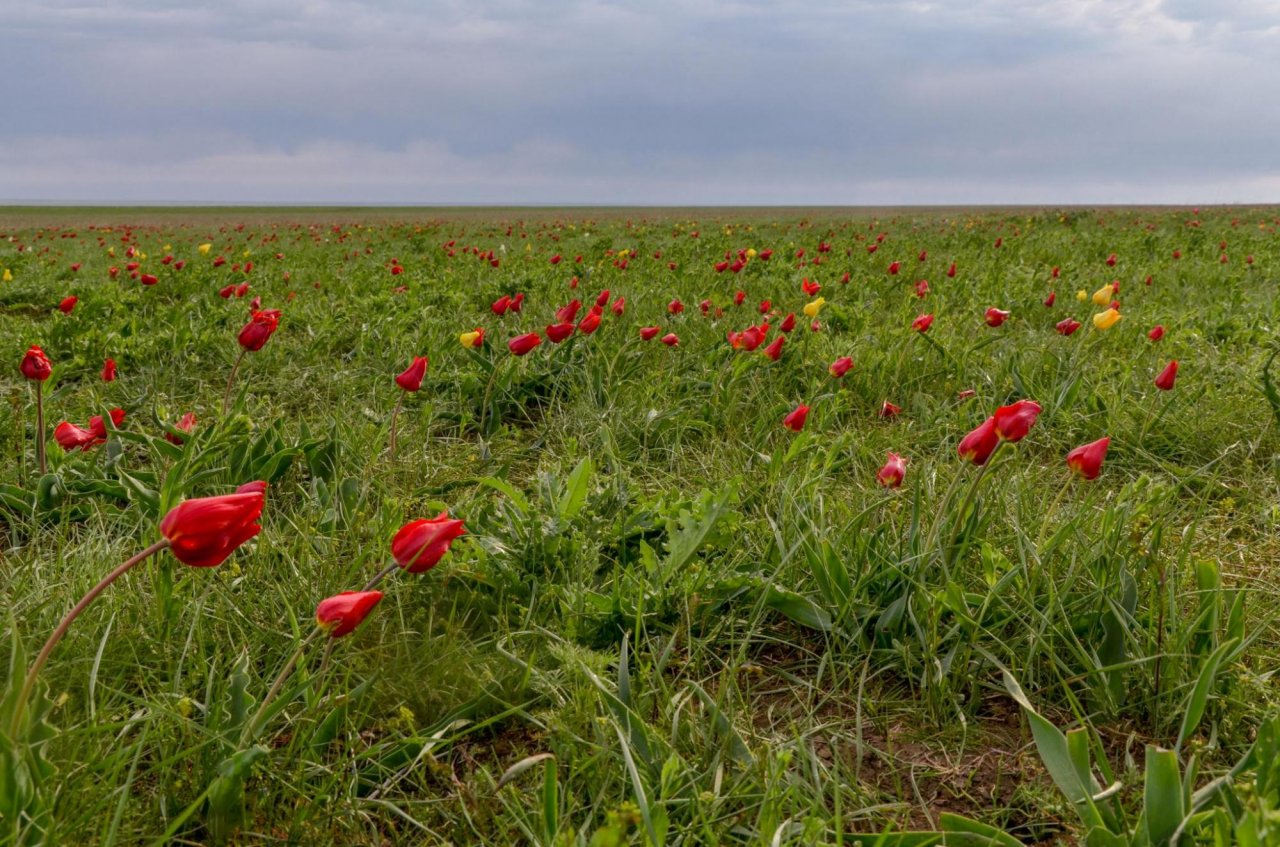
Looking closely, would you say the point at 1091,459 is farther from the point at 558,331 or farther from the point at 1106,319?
the point at 558,331

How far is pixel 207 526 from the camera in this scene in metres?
1.25

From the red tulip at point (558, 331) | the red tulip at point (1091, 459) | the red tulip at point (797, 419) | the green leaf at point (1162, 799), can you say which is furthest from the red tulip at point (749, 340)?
the green leaf at point (1162, 799)

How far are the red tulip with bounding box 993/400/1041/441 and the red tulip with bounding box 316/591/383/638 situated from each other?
132 cm

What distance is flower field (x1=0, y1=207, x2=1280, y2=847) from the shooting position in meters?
1.43

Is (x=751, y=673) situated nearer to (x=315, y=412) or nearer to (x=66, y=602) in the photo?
(x=66, y=602)

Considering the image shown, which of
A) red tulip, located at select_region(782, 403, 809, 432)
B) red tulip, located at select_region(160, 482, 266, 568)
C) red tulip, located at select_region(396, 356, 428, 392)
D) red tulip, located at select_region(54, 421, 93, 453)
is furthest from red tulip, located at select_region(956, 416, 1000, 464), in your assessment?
red tulip, located at select_region(54, 421, 93, 453)

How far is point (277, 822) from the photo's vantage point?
57.4 inches

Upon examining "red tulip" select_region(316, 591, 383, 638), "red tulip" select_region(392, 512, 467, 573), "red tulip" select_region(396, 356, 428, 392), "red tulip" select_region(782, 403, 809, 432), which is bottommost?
"red tulip" select_region(316, 591, 383, 638)

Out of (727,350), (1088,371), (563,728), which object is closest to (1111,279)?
(1088,371)

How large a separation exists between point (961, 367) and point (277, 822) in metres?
3.49

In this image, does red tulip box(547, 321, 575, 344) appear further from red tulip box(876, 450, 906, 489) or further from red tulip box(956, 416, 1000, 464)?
red tulip box(956, 416, 1000, 464)

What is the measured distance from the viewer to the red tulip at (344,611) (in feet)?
4.66

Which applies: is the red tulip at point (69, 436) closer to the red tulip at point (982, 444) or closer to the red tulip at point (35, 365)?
the red tulip at point (35, 365)

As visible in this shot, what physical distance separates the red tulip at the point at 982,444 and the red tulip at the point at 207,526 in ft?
4.74
